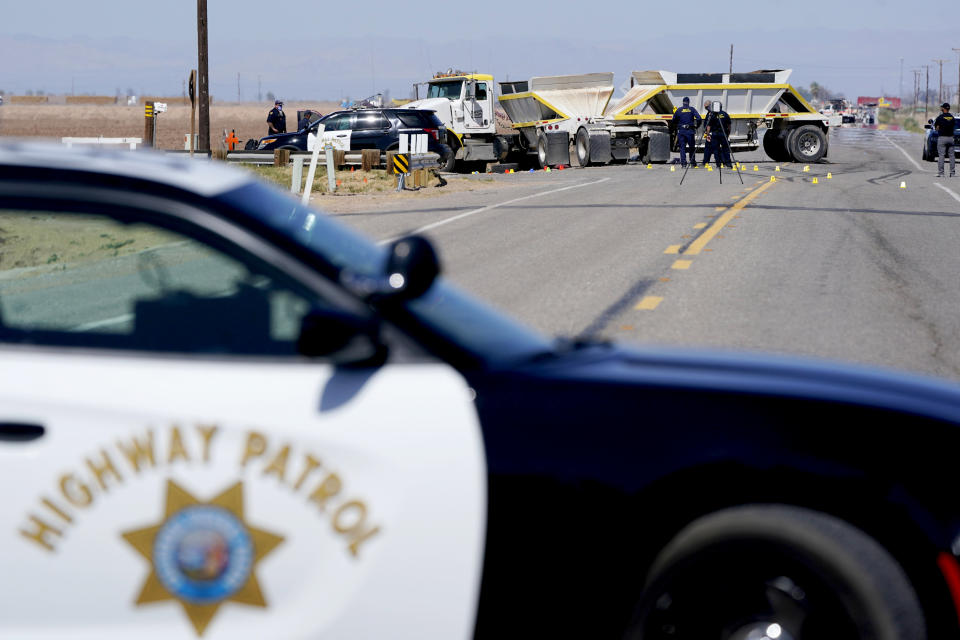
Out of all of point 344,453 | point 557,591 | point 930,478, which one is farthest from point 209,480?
point 930,478

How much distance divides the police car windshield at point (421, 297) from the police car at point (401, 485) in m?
0.03

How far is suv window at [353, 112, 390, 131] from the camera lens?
104 ft

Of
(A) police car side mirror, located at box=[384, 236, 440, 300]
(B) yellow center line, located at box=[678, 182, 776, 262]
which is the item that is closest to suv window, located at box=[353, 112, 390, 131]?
(B) yellow center line, located at box=[678, 182, 776, 262]

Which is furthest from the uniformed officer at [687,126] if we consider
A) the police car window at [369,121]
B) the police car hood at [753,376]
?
the police car hood at [753,376]

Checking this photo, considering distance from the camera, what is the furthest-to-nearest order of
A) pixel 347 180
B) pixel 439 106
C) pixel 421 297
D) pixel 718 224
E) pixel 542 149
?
pixel 542 149
pixel 439 106
pixel 347 180
pixel 718 224
pixel 421 297

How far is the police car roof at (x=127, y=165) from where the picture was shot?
2.99 m

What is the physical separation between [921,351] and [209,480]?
664cm

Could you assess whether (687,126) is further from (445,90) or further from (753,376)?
(753,376)

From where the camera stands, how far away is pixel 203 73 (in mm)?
33500

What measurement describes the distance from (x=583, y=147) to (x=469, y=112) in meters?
3.71

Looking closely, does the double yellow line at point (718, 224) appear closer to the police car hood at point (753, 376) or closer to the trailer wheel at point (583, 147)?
the police car hood at point (753, 376)

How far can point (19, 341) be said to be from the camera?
120 inches

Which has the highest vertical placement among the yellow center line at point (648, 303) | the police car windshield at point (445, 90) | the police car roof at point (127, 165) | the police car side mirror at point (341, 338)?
the police car windshield at point (445, 90)

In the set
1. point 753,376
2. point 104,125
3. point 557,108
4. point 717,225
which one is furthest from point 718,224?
point 104,125
